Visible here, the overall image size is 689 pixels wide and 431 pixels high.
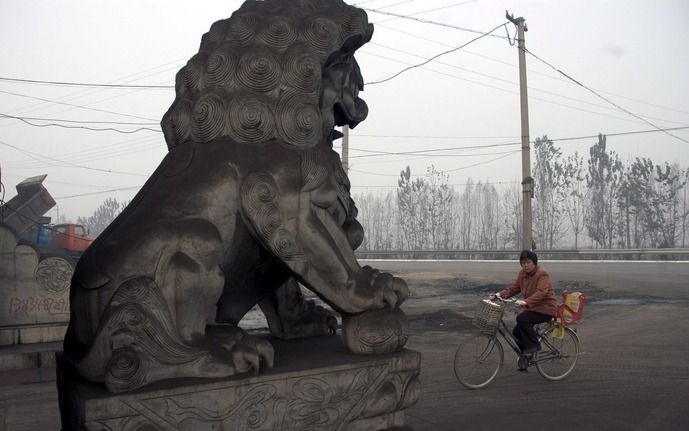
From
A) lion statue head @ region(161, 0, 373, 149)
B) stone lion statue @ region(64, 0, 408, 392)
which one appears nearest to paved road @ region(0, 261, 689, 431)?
stone lion statue @ region(64, 0, 408, 392)

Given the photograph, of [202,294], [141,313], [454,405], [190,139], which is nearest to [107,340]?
[141,313]

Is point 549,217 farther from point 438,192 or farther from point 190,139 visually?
point 190,139

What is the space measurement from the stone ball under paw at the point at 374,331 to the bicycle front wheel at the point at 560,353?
3.31m

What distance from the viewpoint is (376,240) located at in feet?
177

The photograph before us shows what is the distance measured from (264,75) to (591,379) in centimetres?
429

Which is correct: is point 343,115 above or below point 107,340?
above

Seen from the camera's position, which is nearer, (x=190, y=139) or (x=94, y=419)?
(x=94, y=419)

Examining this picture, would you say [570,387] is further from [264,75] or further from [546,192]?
[546,192]

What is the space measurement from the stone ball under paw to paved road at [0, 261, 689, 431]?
1506 millimetres

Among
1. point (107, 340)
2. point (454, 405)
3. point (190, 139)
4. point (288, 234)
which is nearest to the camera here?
point (107, 340)

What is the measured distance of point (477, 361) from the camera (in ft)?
16.8

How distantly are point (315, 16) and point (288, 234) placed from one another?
3.30ft

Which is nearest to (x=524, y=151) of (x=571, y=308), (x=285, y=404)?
(x=571, y=308)

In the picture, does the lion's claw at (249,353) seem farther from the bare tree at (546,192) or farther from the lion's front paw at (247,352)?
the bare tree at (546,192)
